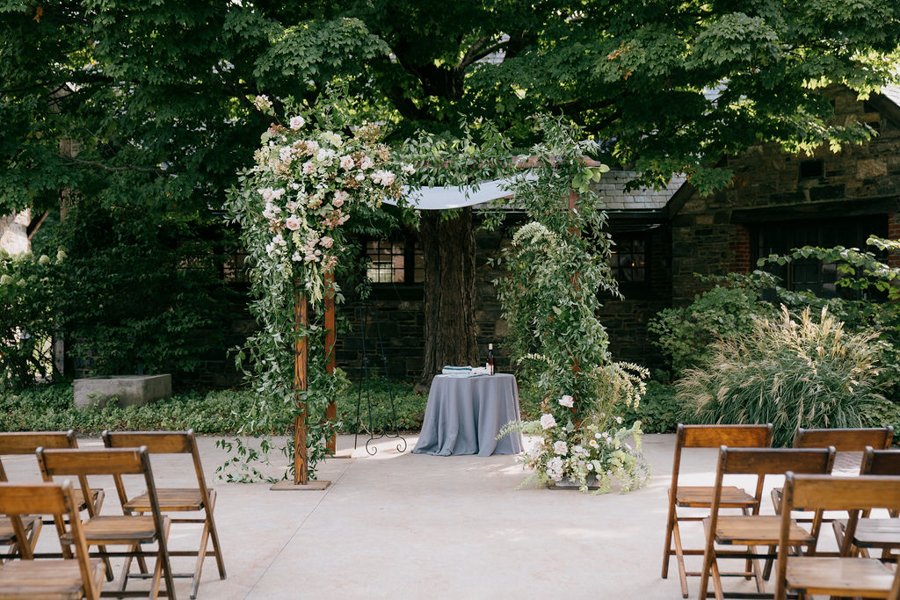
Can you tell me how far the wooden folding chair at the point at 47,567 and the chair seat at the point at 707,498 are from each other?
309cm

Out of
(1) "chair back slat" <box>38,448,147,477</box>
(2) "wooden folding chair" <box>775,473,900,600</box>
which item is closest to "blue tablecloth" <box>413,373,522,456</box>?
(1) "chair back slat" <box>38,448,147,477</box>

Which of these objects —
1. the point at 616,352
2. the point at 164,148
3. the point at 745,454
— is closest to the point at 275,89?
the point at 164,148

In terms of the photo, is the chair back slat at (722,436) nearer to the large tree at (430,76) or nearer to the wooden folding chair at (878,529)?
the wooden folding chair at (878,529)

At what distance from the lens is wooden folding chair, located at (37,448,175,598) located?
4.20 metres

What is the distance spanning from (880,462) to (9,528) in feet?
14.0

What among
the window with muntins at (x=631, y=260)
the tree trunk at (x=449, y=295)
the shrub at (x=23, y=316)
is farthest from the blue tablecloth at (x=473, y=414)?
the window with muntins at (x=631, y=260)

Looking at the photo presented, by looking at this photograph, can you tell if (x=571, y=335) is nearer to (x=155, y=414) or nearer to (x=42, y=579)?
(x=42, y=579)

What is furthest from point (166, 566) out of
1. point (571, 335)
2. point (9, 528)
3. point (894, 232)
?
point (894, 232)

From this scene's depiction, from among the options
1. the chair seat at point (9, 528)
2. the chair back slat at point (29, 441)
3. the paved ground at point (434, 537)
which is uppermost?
the chair back slat at point (29, 441)

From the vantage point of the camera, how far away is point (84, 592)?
3.64 meters

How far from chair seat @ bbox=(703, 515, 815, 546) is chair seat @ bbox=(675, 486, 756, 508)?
12.5 inches

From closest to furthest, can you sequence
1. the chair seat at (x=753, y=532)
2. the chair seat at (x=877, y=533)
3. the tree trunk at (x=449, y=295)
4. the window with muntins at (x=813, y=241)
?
the chair seat at (x=877, y=533) < the chair seat at (x=753, y=532) < the tree trunk at (x=449, y=295) < the window with muntins at (x=813, y=241)

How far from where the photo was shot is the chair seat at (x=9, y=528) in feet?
15.1

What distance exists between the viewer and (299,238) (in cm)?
789
